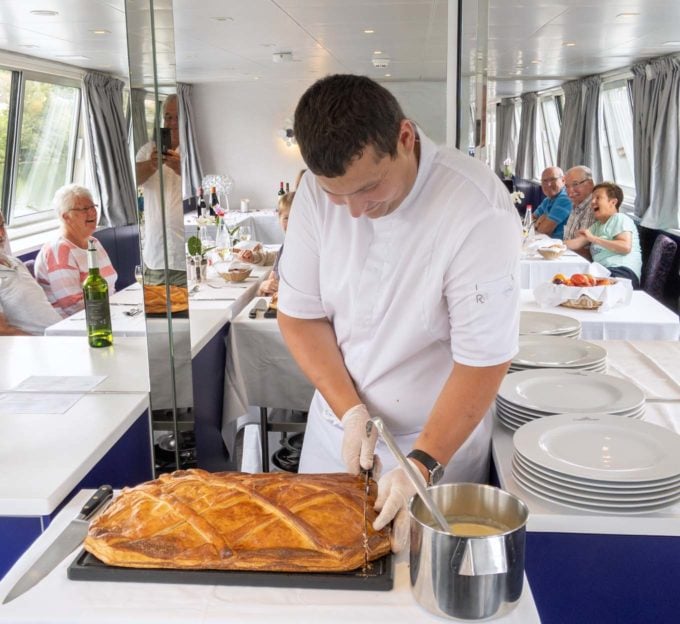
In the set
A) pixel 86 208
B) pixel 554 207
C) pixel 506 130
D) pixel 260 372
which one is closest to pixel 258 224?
pixel 260 372

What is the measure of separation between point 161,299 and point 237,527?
1.43 ft

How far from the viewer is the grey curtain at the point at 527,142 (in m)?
12.0

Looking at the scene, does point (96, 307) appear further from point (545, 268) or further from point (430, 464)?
point (545, 268)

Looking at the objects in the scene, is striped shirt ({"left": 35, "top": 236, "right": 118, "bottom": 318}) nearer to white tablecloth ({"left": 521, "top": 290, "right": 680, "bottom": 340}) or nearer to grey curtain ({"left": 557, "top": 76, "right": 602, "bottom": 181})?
white tablecloth ({"left": 521, "top": 290, "right": 680, "bottom": 340})

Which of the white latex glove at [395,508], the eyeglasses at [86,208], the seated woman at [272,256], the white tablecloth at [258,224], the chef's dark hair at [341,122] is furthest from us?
the white tablecloth at [258,224]

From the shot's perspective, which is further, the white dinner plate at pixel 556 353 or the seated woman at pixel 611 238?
the seated woman at pixel 611 238

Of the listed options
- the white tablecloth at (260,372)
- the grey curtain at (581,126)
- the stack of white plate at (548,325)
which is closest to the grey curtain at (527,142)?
the grey curtain at (581,126)

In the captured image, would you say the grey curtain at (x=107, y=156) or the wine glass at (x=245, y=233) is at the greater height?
the grey curtain at (x=107, y=156)

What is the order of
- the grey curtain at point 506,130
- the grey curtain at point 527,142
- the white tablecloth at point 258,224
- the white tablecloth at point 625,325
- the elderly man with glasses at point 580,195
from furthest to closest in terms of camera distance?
the grey curtain at point 506,130, the grey curtain at point 527,142, the elderly man with glasses at point 580,195, the white tablecloth at point 258,224, the white tablecloth at point 625,325

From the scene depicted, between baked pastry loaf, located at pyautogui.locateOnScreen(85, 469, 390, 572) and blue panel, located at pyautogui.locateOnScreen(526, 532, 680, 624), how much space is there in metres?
0.37

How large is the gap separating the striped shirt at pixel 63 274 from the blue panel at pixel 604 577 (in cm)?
136

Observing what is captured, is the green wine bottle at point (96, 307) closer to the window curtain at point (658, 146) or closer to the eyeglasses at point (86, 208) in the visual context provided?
the eyeglasses at point (86, 208)

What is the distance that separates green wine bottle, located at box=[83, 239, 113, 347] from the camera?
6.48ft

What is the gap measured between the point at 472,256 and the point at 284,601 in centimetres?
63
